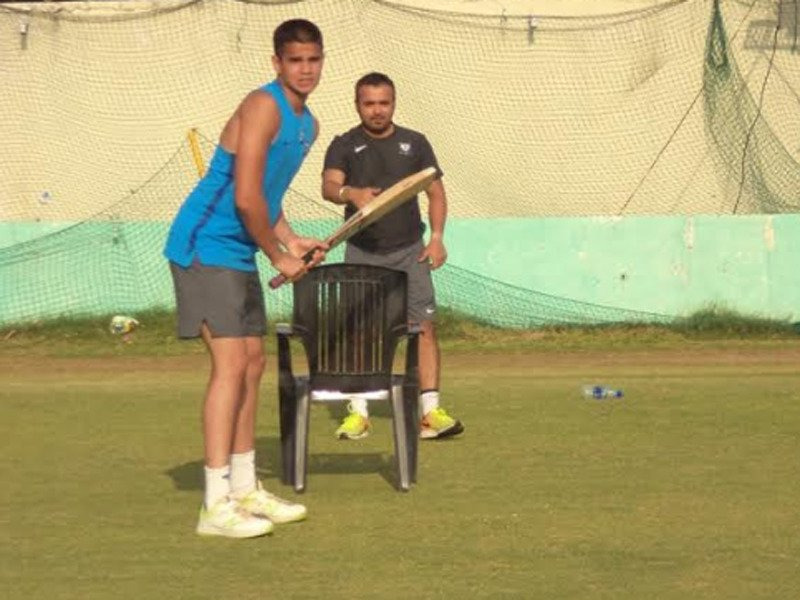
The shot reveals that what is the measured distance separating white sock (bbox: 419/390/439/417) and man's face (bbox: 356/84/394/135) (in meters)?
1.52

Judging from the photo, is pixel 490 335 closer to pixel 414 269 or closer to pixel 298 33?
pixel 414 269

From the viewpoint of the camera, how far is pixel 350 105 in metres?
21.8

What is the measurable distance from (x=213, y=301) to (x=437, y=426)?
2.95 meters

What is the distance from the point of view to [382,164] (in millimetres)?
10656

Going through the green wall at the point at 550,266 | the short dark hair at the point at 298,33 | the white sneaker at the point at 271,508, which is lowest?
the green wall at the point at 550,266

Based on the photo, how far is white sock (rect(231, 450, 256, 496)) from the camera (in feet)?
26.0

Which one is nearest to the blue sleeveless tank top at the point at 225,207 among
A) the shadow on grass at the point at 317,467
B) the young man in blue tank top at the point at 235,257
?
the young man in blue tank top at the point at 235,257

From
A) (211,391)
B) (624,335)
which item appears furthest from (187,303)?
(624,335)

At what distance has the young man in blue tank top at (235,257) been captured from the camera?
7547mm

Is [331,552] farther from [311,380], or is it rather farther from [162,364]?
[162,364]

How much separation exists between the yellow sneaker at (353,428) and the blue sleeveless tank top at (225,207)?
279 cm

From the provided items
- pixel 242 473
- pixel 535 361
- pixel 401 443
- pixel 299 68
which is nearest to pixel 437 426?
pixel 401 443

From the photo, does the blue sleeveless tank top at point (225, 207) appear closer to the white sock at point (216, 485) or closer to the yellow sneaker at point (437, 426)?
the white sock at point (216, 485)

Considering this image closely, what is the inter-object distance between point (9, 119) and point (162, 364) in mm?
6924
